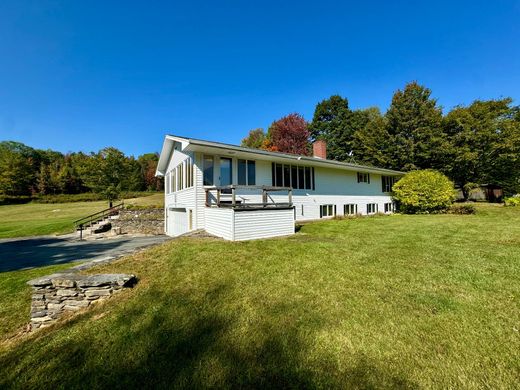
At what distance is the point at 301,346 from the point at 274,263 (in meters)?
2.88

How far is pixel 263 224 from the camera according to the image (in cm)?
872

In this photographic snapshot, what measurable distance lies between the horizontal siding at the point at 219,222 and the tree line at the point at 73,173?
19.4m

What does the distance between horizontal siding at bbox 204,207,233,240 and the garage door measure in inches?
133

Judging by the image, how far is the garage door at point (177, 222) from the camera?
13.2m

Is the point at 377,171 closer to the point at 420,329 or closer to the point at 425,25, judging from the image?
the point at 425,25

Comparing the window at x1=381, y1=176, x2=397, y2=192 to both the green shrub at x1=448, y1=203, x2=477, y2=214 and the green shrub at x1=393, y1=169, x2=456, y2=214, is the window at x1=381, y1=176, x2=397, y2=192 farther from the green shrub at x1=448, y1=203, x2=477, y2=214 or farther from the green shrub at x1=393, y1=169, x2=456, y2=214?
the green shrub at x1=448, y1=203, x2=477, y2=214

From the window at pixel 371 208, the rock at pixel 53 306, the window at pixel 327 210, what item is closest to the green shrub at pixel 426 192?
the window at pixel 371 208

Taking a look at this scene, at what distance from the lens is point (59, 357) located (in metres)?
3.31

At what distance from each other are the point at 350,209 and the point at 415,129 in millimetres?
15484

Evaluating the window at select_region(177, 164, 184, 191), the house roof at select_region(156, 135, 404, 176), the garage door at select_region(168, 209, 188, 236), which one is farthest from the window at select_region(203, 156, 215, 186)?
the garage door at select_region(168, 209, 188, 236)

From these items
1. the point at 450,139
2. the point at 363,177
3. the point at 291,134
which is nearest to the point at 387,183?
the point at 363,177

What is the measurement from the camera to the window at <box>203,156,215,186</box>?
10641 mm

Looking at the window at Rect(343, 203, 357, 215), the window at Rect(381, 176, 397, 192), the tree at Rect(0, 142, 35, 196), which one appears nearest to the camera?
the window at Rect(343, 203, 357, 215)

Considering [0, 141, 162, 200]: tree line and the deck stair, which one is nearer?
the deck stair
